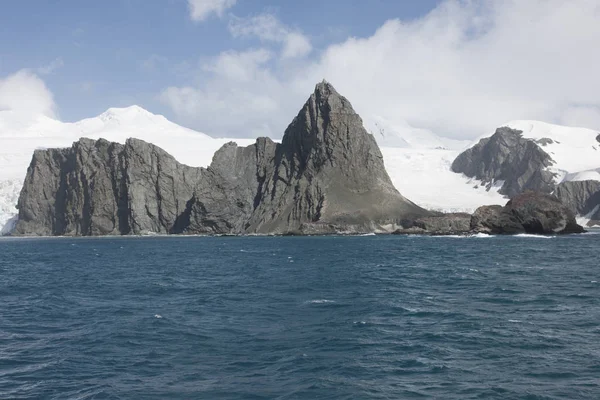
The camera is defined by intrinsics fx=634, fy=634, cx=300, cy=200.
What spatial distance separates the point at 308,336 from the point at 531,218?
417ft

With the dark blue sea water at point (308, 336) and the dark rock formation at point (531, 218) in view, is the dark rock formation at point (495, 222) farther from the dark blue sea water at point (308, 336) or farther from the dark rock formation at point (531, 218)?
the dark blue sea water at point (308, 336)

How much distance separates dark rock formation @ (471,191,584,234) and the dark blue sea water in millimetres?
90420

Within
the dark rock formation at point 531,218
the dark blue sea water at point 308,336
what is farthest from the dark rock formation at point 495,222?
the dark blue sea water at point 308,336

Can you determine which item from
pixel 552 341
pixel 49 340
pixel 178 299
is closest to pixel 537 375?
pixel 552 341

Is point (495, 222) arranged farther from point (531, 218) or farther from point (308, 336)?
point (308, 336)

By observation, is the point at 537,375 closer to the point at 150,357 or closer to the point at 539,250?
the point at 150,357

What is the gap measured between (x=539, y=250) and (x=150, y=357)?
74202 mm

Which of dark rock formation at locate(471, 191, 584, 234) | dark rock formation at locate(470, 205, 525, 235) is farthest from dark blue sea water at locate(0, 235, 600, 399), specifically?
dark rock formation at locate(470, 205, 525, 235)

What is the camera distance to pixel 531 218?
149375 millimetres

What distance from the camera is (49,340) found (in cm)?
3444

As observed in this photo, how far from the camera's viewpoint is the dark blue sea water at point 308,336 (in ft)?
83.8

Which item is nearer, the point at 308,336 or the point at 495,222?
the point at 308,336

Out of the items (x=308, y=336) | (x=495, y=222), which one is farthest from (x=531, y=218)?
(x=308, y=336)

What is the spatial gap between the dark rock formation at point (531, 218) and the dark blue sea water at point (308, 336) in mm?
90420
